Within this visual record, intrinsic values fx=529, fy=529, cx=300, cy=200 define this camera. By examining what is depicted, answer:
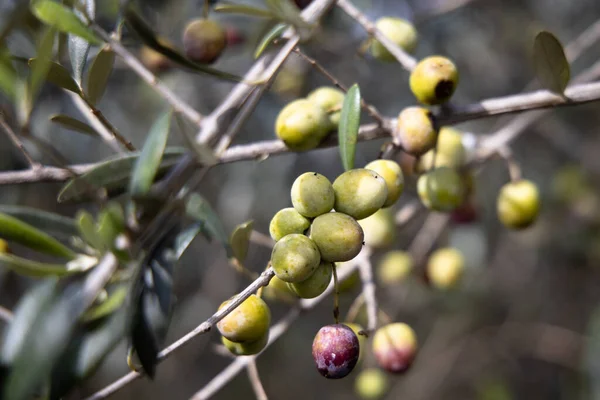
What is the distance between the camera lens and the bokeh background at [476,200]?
1.96m

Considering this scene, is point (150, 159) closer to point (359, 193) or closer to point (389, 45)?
point (359, 193)

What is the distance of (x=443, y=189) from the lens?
0.94 m

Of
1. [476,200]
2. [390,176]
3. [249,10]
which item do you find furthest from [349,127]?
[476,200]

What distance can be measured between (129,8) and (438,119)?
0.50 metres

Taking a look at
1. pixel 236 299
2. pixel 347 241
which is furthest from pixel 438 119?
pixel 236 299

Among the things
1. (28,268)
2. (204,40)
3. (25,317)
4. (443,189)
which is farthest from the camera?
(204,40)

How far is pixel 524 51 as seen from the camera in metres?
2.47

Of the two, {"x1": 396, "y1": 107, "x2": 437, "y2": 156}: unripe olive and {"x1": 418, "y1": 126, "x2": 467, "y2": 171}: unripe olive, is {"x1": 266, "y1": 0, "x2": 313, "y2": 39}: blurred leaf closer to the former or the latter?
{"x1": 396, "y1": 107, "x2": 437, "y2": 156}: unripe olive

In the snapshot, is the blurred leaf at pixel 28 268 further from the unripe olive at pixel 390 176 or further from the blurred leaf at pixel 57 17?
the unripe olive at pixel 390 176

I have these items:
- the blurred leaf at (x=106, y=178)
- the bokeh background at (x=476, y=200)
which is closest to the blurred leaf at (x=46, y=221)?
the blurred leaf at (x=106, y=178)

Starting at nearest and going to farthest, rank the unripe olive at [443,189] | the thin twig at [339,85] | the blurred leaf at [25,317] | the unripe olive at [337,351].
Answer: the blurred leaf at [25,317]
the unripe olive at [337,351]
the thin twig at [339,85]
the unripe olive at [443,189]

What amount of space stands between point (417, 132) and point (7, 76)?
58cm

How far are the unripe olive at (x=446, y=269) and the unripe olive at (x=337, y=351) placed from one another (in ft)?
2.47

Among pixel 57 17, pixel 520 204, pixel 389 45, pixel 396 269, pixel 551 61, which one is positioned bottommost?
pixel 396 269
